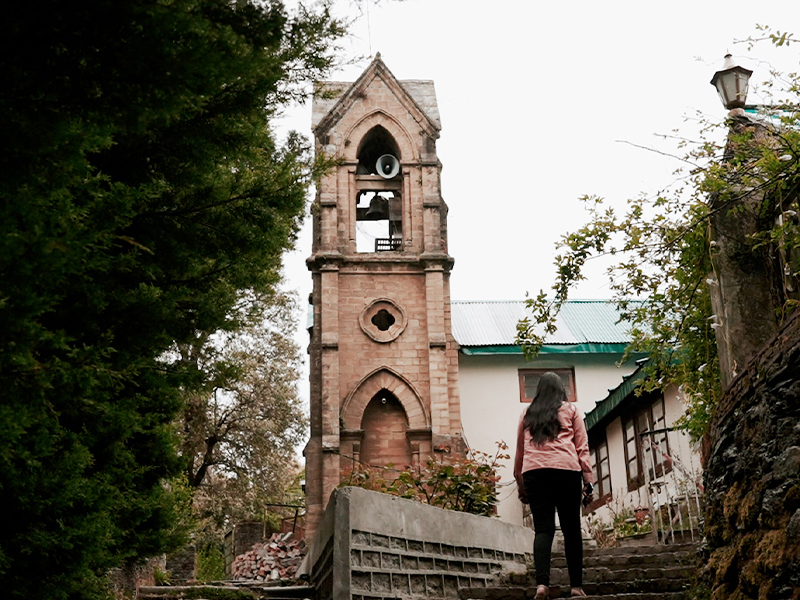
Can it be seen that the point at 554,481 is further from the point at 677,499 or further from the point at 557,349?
the point at 557,349

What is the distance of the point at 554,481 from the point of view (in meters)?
7.10

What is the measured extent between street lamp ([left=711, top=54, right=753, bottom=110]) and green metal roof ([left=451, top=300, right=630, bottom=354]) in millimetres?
19922

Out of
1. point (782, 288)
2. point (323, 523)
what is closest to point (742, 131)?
point (782, 288)

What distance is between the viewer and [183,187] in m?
6.96

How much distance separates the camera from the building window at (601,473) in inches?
969

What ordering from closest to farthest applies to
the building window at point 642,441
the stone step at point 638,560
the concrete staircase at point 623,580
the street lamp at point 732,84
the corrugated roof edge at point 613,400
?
the concrete staircase at point 623,580
the street lamp at point 732,84
the stone step at point 638,560
the building window at point 642,441
the corrugated roof edge at point 613,400

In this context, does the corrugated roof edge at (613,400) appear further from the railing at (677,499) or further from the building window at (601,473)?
the railing at (677,499)

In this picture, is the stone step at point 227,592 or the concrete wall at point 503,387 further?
the concrete wall at point 503,387

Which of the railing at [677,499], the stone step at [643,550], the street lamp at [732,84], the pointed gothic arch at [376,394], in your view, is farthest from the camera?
the pointed gothic arch at [376,394]

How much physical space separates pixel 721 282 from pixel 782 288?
53cm

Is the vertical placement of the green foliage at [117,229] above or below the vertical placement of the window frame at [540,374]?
below

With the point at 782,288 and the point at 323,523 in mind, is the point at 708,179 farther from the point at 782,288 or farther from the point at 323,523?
the point at 323,523

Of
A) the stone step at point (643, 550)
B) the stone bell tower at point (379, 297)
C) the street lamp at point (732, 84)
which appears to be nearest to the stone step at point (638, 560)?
the stone step at point (643, 550)

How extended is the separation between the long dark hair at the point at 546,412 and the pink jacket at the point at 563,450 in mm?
41
